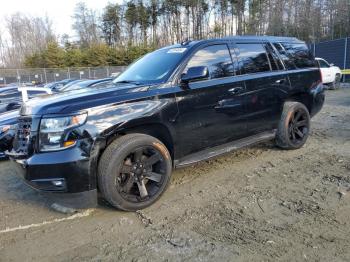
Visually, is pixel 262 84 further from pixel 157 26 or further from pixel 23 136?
pixel 157 26

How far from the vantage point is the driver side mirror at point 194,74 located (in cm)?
403

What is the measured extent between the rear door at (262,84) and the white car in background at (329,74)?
1240 centimetres

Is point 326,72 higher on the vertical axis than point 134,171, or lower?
higher

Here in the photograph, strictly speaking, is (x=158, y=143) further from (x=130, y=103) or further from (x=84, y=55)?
(x=84, y=55)

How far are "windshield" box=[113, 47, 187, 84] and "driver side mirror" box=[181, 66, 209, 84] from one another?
0.21 meters

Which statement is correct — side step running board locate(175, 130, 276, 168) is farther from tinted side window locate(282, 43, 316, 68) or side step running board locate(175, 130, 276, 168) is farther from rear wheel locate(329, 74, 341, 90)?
rear wheel locate(329, 74, 341, 90)

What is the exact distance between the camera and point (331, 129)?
734cm

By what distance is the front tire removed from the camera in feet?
11.5

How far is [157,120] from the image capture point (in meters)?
3.86

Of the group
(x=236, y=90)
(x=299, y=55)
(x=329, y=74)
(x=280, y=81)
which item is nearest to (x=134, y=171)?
(x=236, y=90)

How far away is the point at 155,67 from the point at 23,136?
1.84m

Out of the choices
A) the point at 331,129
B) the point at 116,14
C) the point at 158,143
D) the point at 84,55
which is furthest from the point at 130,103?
the point at 116,14

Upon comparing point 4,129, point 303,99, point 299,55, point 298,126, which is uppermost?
point 299,55

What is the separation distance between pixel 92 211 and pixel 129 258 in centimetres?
111
